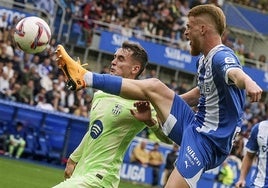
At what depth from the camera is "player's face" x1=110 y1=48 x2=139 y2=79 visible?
7898 mm

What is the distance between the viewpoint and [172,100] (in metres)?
7.23

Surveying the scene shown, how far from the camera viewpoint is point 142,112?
7465 millimetres

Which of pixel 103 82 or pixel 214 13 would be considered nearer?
pixel 103 82

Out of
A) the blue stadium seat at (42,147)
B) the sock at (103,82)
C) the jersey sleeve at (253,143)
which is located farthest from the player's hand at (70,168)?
the blue stadium seat at (42,147)

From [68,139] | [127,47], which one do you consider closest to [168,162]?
[68,139]

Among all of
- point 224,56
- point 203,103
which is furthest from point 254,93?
point 203,103

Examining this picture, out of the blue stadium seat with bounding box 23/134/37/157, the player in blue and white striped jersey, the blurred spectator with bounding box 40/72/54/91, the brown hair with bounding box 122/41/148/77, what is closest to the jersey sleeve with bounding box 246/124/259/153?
the player in blue and white striped jersey

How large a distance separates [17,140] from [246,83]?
1529 cm

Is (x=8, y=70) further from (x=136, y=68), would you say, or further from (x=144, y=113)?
(x=144, y=113)

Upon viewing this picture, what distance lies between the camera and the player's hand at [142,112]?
7.43 metres

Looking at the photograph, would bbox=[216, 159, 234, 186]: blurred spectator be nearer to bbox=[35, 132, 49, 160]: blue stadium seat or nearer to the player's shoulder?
bbox=[35, 132, 49, 160]: blue stadium seat

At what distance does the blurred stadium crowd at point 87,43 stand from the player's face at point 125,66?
12238 mm

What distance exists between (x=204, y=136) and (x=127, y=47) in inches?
53.9

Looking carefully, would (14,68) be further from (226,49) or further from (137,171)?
(226,49)
